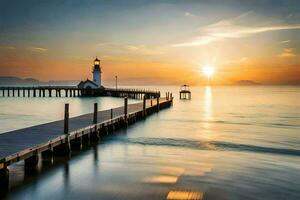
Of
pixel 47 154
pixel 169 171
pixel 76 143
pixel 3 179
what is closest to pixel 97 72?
pixel 76 143

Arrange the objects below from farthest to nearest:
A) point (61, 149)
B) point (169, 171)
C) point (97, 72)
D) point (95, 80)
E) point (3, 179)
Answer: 1. point (95, 80)
2. point (97, 72)
3. point (61, 149)
4. point (169, 171)
5. point (3, 179)

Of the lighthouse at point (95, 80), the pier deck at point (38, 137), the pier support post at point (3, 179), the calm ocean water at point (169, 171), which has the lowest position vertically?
the calm ocean water at point (169, 171)

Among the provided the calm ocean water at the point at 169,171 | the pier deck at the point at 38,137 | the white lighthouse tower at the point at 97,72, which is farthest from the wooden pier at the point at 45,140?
the white lighthouse tower at the point at 97,72

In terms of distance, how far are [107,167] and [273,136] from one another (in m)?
17.5

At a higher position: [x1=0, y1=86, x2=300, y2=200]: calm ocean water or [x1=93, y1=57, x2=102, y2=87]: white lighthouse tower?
[x1=93, y1=57, x2=102, y2=87]: white lighthouse tower

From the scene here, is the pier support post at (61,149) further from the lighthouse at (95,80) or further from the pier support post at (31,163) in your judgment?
the lighthouse at (95,80)

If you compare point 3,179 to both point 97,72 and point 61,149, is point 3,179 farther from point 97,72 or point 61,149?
point 97,72

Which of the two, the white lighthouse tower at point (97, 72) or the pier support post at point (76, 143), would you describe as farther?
the white lighthouse tower at point (97, 72)

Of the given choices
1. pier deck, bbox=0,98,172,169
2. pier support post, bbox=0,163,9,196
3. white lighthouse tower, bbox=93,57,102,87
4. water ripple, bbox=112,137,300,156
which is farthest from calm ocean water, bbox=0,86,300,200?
white lighthouse tower, bbox=93,57,102,87

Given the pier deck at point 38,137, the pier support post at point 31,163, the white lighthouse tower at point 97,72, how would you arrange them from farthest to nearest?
the white lighthouse tower at point 97,72, the pier support post at point 31,163, the pier deck at point 38,137

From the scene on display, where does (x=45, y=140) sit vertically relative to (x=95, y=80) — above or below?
below

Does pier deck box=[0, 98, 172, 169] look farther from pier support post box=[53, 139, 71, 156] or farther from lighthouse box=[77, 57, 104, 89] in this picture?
lighthouse box=[77, 57, 104, 89]

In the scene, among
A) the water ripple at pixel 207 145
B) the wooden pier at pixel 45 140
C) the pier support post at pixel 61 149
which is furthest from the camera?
the water ripple at pixel 207 145

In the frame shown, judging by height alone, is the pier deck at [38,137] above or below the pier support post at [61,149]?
above
